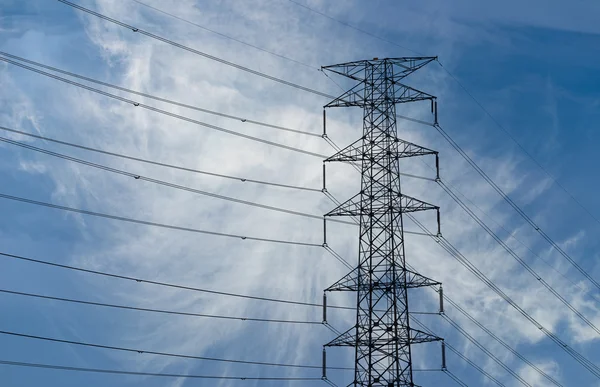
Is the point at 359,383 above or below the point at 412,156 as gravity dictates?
below

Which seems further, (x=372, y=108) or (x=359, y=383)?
(x=372, y=108)

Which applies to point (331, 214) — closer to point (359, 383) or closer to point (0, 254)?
point (359, 383)

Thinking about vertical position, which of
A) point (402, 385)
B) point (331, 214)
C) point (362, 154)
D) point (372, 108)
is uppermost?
point (372, 108)

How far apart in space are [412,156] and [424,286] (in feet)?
29.5

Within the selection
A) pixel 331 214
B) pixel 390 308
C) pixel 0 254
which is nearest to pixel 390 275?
pixel 390 308

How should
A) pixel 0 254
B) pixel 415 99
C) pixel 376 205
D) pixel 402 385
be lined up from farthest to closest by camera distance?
pixel 415 99, pixel 376 205, pixel 402 385, pixel 0 254

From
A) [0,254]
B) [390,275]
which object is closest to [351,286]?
[390,275]

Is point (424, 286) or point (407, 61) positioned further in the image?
point (407, 61)

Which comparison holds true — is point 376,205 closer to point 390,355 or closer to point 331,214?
point 331,214

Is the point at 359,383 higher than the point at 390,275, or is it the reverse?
the point at 390,275

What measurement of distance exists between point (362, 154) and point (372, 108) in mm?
3566

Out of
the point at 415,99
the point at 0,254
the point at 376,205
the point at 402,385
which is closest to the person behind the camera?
the point at 0,254

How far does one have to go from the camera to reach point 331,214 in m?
54.4

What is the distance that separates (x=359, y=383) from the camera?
1960 inches
